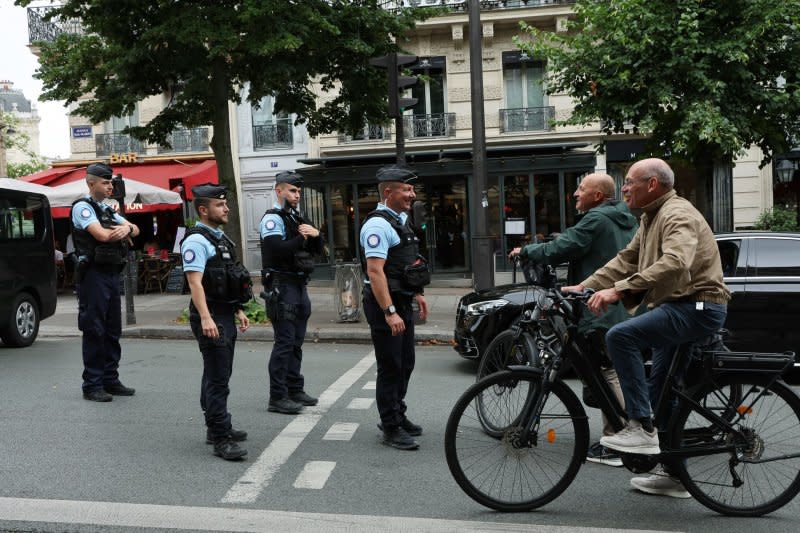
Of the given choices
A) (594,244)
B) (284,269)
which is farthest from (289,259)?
(594,244)

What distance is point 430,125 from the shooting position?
21.4 m

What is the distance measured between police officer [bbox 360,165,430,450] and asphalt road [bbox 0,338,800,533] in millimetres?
411

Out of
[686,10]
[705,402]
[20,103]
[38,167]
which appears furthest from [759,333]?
[20,103]

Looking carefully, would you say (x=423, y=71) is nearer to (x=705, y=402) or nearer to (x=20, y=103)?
(x=705, y=402)

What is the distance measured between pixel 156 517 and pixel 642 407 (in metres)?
2.55

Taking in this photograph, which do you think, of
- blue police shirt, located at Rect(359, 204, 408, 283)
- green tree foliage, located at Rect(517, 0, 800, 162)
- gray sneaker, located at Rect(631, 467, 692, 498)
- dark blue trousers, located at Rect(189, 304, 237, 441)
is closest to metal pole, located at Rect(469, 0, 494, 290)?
green tree foliage, located at Rect(517, 0, 800, 162)

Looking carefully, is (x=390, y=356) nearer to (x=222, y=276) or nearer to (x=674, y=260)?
(x=222, y=276)

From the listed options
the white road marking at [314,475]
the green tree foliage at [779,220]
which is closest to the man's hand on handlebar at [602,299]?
the white road marking at [314,475]

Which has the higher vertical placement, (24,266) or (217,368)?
(24,266)

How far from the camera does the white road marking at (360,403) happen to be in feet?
21.3

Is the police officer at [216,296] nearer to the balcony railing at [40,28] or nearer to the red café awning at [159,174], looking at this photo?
the red café awning at [159,174]

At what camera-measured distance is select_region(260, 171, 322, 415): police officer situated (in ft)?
20.6

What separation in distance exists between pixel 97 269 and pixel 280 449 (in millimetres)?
2596

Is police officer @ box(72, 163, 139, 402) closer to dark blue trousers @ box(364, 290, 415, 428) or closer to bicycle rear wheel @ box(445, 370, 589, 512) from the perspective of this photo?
dark blue trousers @ box(364, 290, 415, 428)
